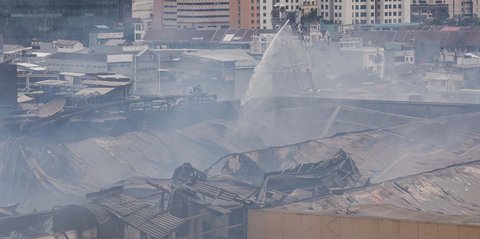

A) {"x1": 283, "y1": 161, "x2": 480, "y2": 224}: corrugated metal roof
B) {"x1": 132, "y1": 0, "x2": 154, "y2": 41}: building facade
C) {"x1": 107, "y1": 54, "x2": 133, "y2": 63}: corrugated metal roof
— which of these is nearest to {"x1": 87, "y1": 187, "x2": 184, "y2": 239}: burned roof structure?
{"x1": 283, "y1": 161, "x2": 480, "y2": 224}: corrugated metal roof

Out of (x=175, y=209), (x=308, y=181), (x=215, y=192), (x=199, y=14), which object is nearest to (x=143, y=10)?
(x=199, y=14)

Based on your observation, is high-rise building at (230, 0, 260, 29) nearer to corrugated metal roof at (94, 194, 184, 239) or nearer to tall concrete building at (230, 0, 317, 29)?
tall concrete building at (230, 0, 317, 29)

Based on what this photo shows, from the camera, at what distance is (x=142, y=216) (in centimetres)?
891

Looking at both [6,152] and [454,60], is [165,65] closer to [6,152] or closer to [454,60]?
[454,60]

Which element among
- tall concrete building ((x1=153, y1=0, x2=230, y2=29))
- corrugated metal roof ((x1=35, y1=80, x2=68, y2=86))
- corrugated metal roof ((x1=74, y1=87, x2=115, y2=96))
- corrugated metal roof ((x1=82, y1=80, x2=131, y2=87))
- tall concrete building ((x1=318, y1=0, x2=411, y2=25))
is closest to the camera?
corrugated metal roof ((x1=74, y1=87, x2=115, y2=96))

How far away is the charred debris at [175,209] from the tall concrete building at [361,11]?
82.5ft

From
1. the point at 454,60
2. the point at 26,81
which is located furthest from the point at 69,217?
the point at 454,60

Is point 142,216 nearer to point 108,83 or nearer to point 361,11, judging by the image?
point 108,83

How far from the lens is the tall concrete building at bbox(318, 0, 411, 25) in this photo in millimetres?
35781

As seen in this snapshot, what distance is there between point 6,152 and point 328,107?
6.55m

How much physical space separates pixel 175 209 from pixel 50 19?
2364 cm

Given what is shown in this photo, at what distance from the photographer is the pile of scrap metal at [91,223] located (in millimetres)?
8672

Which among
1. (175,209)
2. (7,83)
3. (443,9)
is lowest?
(175,209)

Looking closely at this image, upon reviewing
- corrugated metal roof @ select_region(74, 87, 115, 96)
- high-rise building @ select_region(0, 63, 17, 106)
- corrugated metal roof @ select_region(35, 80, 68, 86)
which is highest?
high-rise building @ select_region(0, 63, 17, 106)
